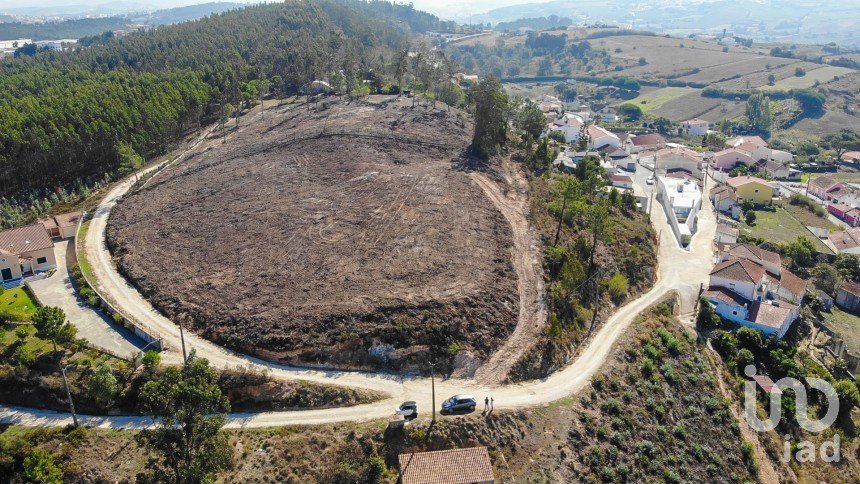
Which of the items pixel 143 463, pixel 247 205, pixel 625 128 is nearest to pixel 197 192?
pixel 247 205

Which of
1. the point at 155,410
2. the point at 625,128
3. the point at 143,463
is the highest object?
the point at 155,410

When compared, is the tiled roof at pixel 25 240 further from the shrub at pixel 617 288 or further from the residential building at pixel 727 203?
the residential building at pixel 727 203

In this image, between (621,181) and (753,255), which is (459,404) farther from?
(621,181)

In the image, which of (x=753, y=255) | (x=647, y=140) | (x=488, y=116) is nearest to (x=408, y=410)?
(x=488, y=116)

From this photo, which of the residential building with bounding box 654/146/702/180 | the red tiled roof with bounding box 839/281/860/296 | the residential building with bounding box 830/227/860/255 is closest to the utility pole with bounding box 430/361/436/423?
the red tiled roof with bounding box 839/281/860/296

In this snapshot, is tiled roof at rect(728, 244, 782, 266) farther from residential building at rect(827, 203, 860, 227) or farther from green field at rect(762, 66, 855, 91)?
green field at rect(762, 66, 855, 91)

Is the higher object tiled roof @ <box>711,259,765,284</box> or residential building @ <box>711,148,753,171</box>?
tiled roof @ <box>711,259,765,284</box>

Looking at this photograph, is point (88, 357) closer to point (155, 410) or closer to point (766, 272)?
point (155, 410)
